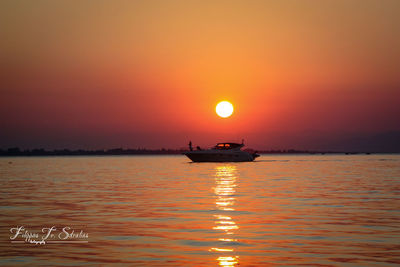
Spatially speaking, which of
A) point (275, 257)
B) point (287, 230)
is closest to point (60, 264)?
point (275, 257)

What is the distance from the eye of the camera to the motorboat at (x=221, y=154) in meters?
148

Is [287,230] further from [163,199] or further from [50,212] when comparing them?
[163,199]

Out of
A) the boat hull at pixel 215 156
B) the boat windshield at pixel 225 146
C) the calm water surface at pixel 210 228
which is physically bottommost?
the calm water surface at pixel 210 228

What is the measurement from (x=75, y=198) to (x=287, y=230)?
2095 centimetres

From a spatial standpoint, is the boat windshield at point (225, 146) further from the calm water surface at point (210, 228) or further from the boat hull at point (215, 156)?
the calm water surface at point (210, 228)

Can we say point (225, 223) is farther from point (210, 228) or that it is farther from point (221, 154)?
point (221, 154)

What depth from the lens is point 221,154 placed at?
14925 centimetres

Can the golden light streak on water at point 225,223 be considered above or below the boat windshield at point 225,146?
below

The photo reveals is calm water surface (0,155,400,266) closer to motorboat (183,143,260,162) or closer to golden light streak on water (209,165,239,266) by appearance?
golden light streak on water (209,165,239,266)

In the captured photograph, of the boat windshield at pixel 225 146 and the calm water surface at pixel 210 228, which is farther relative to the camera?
the boat windshield at pixel 225 146

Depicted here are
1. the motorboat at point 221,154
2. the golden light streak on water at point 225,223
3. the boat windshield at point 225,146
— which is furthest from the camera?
the boat windshield at point 225,146

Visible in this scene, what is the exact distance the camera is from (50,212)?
3328cm

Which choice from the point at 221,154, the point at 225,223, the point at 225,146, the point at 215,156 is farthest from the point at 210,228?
the point at 225,146

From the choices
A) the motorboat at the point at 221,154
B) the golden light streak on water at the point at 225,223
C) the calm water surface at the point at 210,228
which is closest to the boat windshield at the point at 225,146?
the motorboat at the point at 221,154
